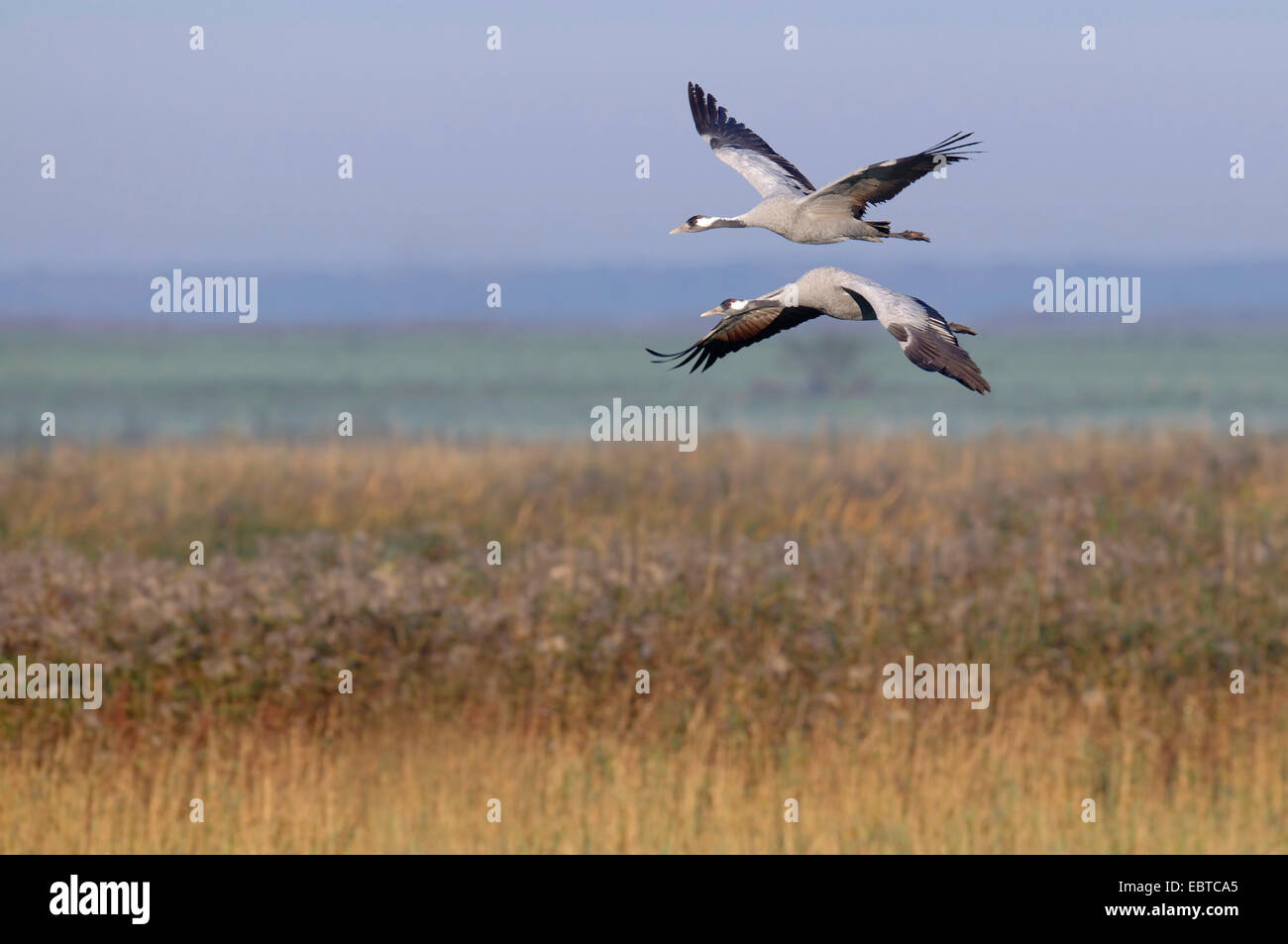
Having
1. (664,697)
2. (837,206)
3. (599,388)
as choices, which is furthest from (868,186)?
(599,388)

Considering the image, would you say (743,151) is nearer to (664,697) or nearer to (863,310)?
(863,310)

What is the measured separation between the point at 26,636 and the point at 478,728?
12.0ft

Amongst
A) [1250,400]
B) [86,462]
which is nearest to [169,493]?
[86,462]

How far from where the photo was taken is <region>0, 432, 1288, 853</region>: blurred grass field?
8.59 metres

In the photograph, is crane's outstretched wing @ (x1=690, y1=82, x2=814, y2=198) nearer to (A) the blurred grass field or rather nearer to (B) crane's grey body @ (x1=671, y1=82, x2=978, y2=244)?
(B) crane's grey body @ (x1=671, y1=82, x2=978, y2=244)

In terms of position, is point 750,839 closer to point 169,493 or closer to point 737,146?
point 737,146

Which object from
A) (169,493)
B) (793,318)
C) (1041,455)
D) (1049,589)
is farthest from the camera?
(1041,455)

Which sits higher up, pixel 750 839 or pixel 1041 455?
pixel 1041 455

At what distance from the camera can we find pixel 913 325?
1.59 meters

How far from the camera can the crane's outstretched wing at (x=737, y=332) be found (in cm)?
162

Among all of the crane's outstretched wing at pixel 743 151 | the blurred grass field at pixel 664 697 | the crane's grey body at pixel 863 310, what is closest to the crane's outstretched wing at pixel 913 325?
the crane's grey body at pixel 863 310

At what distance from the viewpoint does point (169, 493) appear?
19.2 meters

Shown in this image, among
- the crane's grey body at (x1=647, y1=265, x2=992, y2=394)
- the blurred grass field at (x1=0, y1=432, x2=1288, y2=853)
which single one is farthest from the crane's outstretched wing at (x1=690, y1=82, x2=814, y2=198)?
the blurred grass field at (x1=0, y1=432, x2=1288, y2=853)

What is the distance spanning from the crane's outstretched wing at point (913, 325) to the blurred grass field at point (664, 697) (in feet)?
23.0
